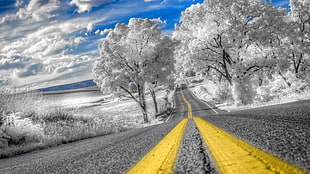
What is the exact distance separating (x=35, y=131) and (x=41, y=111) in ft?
7.39

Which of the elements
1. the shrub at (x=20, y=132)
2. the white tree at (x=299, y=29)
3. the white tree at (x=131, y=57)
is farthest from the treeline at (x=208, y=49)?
the shrub at (x=20, y=132)

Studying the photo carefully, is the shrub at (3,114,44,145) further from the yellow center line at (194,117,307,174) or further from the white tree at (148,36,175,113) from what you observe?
the white tree at (148,36,175,113)

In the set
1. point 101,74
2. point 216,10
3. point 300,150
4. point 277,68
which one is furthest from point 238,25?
point 300,150

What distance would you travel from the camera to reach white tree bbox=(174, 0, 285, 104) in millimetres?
19062

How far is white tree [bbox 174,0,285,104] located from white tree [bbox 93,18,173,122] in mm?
4135

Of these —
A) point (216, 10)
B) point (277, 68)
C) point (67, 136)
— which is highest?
point (216, 10)

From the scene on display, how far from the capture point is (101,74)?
2289cm

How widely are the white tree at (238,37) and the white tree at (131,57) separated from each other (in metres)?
4.14

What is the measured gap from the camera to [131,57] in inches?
871

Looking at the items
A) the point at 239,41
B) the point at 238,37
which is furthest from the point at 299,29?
the point at 238,37

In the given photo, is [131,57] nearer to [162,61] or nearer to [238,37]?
[162,61]

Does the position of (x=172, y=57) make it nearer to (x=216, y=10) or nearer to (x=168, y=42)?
(x=168, y=42)

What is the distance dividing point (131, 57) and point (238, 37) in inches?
433

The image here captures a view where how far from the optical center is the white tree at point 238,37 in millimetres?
19062
